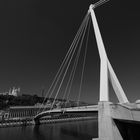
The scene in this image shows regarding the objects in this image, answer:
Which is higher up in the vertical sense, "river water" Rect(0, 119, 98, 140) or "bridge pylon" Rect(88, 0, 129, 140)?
"bridge pylon" Rect(88, 0, 129, 140)

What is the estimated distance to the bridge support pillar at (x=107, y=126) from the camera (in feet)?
32.4

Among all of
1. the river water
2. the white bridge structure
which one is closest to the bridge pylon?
the white bridge structure

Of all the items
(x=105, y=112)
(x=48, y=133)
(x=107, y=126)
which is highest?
(x=105, y=112)

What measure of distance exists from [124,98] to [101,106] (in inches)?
137

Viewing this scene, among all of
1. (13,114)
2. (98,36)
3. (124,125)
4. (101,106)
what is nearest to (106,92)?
(101,106)

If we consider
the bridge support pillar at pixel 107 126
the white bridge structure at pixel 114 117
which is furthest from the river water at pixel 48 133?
the bridge support pillar at pixel 107 126

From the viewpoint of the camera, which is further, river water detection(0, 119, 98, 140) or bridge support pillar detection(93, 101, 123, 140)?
river water detection(0, 119, 98, 140)

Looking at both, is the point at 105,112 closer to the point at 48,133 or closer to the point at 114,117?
the point at 114,117

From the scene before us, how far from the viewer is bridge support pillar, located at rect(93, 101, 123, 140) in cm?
987

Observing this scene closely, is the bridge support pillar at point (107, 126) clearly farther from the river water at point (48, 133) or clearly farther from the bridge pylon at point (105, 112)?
the river water at point (48, 133)

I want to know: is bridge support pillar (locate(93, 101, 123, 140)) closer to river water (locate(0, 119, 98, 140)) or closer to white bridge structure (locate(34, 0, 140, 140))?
white bridge structure (locate(34, 0, 140, 140))

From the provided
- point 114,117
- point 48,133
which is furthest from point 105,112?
point 48,133

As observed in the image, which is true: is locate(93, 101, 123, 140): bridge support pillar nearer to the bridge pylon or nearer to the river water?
the bridge pylon

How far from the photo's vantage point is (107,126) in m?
9.96
